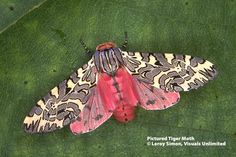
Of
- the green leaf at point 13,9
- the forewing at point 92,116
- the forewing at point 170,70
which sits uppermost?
the green leaf at point 13,9

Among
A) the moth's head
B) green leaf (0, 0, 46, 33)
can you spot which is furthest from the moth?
green leaf (0, 0, 46, 33)

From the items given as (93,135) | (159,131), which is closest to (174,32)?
(159,131)

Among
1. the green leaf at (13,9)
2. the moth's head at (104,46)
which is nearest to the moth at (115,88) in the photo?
the moth's head at (104,46)

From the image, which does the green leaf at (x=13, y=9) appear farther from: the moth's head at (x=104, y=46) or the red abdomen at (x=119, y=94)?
the red abdomen at (x=119, y=94)

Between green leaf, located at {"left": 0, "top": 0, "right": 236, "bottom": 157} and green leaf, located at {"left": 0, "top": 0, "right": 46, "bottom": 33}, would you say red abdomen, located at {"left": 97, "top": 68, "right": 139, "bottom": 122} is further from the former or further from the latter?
green leaf, located at {"left": 0, "top": 0, "right": 46, "bottom": 33}

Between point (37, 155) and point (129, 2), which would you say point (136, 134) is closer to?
point (37, 155)

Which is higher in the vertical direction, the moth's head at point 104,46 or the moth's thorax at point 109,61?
the moth's head at point 104,46

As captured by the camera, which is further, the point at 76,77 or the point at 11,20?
the point at 76,77
